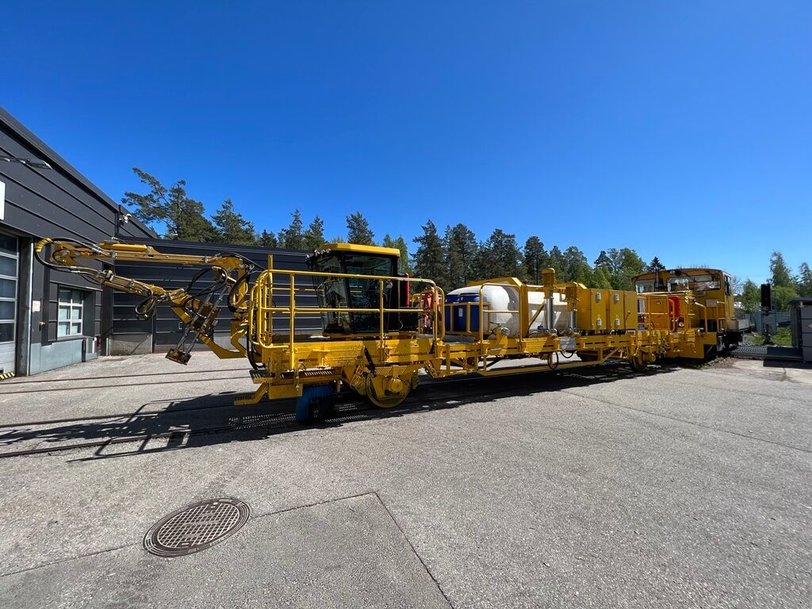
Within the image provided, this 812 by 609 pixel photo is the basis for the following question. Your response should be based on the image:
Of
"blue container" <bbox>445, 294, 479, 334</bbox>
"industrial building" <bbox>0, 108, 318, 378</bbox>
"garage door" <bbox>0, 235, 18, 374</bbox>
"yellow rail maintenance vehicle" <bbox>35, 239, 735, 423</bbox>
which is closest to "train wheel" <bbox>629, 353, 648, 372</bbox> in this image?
"yellow rail maintenance vehicle" <bbox>35, 239, 735, 423</bbox>

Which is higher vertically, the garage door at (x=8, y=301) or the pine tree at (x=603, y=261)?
the pine tree at (x=603, y=261)

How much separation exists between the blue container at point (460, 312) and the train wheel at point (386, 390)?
2.38 m

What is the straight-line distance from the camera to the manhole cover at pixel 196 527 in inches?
123

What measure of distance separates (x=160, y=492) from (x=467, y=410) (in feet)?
16.8

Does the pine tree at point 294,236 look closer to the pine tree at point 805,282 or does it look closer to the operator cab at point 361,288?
the operator cab at point 361,288

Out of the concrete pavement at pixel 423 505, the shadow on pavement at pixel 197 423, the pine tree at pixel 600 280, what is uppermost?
the pine tree at pixel 600 280

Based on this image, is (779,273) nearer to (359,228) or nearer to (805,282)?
(805,282)

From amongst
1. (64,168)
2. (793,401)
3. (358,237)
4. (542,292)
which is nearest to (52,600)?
(542,292)

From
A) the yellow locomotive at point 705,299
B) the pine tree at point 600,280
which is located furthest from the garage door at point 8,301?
the pine tree at point 600,280

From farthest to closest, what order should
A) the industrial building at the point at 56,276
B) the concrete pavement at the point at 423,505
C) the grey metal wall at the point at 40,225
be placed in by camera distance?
the industrial building at the point at 56,276 → the grey metal wall at the point at 40,225 → the concrete pavement at the point at 423,505

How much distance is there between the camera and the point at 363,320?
23.6ft

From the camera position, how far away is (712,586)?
267cm

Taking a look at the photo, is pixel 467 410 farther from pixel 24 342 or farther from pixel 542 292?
pixel 24 342

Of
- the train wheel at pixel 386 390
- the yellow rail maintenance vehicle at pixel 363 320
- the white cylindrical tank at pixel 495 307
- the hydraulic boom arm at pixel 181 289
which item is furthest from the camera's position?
the white cylindrical tank at pixel 495 307
